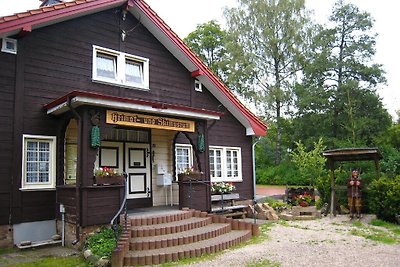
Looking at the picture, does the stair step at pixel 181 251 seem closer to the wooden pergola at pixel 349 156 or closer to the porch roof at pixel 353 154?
the wooden pergola at pixel 349 156

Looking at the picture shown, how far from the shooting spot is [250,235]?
28.8ft

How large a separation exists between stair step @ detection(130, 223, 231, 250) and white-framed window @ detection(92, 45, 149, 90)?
491 cm

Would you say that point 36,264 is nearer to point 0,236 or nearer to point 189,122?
point 0,236

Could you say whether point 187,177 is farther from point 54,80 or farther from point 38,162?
point 54,80

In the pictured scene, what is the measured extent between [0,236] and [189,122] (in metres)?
5.41

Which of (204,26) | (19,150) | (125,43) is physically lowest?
(19,150)

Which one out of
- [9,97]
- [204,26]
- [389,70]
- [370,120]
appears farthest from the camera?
[204,26]

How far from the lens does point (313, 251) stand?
736 cm

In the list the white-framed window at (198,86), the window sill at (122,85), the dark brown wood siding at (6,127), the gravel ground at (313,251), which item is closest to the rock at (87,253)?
the gravel ground at (313,251)

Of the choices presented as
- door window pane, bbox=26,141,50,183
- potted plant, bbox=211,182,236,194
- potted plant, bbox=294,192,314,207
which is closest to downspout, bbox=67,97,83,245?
door window pane, bbox=26,141,50,183

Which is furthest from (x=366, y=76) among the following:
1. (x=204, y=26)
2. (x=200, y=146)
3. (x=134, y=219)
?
(x=134, y=219)

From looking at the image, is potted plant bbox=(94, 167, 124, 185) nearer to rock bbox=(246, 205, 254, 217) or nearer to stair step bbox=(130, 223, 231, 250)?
stair step bbox=(130, 223, 231, 250)

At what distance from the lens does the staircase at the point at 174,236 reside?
21.6 ft

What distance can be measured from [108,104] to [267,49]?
914 inches
